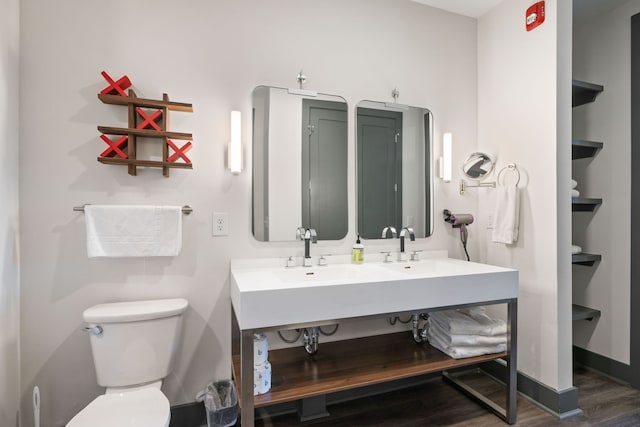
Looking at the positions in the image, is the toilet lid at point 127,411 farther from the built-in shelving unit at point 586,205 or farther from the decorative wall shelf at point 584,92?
the decorative wall shelf at point 584,92

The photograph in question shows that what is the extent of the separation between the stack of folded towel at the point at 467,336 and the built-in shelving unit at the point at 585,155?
799 millimetres

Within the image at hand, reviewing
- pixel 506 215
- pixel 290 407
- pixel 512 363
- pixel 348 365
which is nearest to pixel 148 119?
pixel 348 365

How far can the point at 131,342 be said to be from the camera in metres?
1.46

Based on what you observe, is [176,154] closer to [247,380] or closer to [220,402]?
[247,380]

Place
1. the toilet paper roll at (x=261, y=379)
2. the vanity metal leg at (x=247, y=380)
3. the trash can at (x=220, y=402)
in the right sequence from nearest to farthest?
the vanity metal leg at (x=247, y=380) → the toilet paper roll at (x=261, y=379) → the trash can at (x=220, y=402)

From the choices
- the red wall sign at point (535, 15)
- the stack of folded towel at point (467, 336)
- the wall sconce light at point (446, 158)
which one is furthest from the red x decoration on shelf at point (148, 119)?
the red wall sign at point (535, 15)

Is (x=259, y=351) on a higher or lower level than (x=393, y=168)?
lower

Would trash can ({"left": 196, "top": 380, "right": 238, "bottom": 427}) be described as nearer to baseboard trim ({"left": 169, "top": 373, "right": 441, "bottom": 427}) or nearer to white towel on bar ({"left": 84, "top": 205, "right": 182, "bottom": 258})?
baseboard trim ({"left": 169, "top": 373, "right": 441, "bottom": 427})

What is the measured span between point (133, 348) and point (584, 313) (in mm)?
2883

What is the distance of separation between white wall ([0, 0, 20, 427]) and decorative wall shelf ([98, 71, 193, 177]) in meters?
0.34

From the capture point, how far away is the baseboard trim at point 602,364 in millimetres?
2186

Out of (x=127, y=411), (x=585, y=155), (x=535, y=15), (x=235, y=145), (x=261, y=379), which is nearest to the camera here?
(x=127, y=411)

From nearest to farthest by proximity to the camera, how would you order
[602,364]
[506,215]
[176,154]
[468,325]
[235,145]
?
[176,154] → [235,145] → [468,325] → [506,215] → [602,364]

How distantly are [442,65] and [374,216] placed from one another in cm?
126
